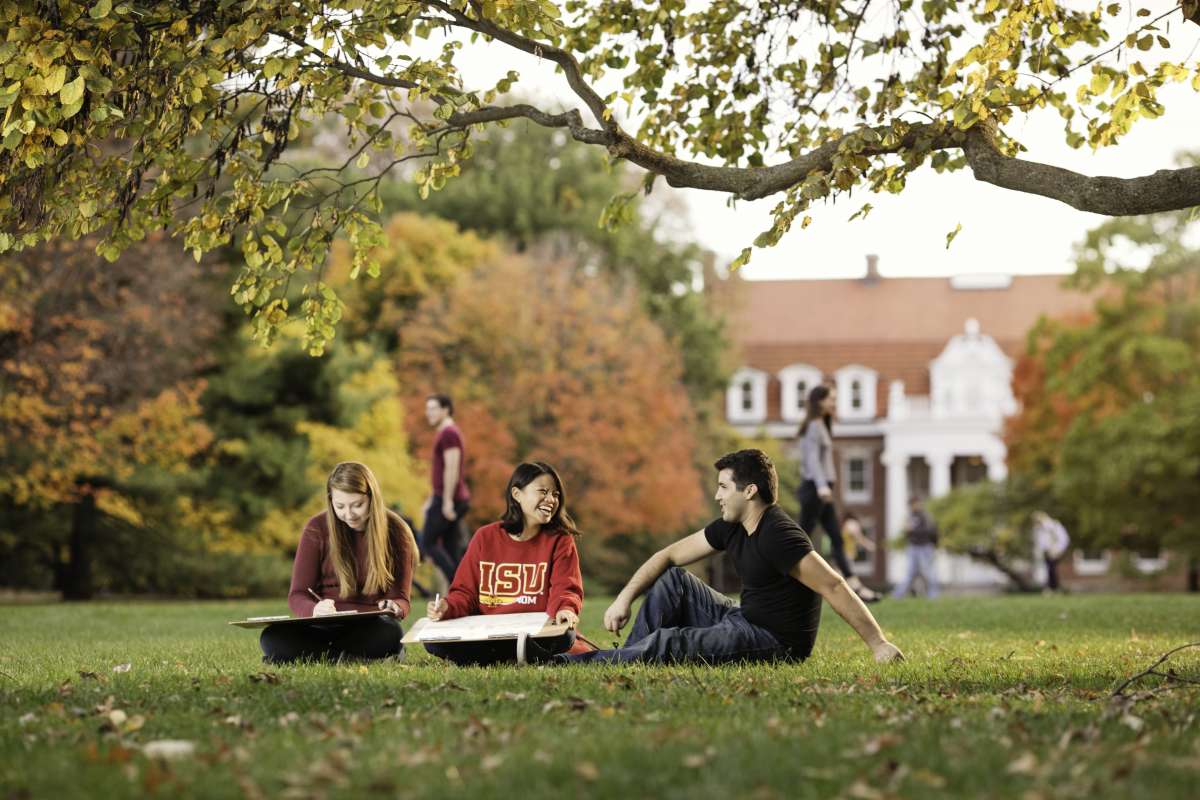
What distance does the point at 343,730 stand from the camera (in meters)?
5.54

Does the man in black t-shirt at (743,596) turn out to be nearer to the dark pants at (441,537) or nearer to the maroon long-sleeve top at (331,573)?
the maroon long-sleeve top at (331,573)

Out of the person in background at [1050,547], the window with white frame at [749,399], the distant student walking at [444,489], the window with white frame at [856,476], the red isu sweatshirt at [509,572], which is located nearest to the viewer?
the red isu sweatshirt at [509,572]

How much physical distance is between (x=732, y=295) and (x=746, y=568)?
143ft

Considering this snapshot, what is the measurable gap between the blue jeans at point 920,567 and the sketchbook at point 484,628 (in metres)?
17.5

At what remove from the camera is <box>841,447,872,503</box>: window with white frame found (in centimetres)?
6612

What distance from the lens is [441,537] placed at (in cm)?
1495

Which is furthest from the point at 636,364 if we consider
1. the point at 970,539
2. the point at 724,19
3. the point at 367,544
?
the point at 367,544

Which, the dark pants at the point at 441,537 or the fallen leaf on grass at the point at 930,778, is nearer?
the fallen leaf on grass at the point at 930,778

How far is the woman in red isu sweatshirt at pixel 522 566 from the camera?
8.36m

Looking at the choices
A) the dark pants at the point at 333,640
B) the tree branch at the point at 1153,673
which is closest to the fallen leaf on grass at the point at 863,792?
the tree branch at the point at 1153,673

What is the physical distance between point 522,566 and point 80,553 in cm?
2203

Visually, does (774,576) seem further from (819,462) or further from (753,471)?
(819,462)

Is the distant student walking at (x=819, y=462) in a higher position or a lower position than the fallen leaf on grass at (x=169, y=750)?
higher

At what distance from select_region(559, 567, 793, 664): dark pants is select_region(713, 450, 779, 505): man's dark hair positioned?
683mm
